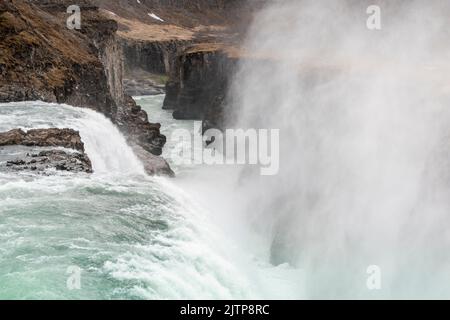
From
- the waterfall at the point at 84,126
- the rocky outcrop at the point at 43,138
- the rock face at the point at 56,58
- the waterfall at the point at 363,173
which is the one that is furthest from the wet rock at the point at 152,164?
the rocky outcrop at the point at 43,138

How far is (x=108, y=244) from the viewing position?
14.2 meters

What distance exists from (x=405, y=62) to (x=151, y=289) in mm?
35719

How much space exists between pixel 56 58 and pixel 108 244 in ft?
75.1

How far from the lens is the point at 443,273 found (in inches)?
763

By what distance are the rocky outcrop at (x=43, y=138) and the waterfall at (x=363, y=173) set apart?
11.0 metres

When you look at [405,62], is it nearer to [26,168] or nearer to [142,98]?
[26,168]

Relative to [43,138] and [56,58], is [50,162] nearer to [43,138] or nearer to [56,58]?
[43,138]

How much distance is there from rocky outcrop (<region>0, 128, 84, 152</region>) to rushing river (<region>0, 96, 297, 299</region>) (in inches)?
85.3

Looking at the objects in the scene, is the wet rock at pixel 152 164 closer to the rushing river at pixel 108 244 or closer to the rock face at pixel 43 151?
the rock face at pixel 43 151

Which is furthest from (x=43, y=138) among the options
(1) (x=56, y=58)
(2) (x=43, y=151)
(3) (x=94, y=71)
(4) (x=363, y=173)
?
(3) (x=94, y=71)

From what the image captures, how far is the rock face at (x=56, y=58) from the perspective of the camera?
29.8m

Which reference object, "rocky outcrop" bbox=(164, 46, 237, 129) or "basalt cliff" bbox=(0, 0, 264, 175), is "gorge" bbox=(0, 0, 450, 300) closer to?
"basalt cliff" bbox=(0, 0, 264, 175)

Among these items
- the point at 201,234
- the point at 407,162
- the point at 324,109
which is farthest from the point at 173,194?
the point at 324,109

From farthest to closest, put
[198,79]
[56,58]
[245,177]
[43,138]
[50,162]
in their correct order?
[198,79] < [245,177] < [56,58] < [43,138] < [50,162]
